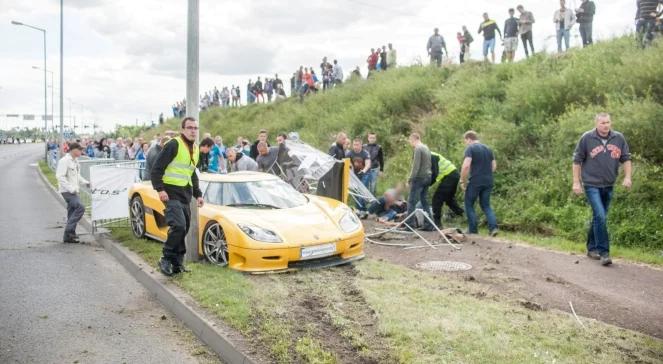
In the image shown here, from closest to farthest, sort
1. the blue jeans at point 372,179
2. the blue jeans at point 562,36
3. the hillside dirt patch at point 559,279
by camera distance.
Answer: the hillside dirt patch at point 559,279 < the blue jeans at point 372,179 < the blue jeans at point 562,36

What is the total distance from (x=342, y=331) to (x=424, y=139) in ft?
40.8

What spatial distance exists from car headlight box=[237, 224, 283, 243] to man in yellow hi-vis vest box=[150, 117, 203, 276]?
2.44ft

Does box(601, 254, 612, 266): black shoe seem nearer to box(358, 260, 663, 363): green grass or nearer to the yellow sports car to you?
box(358, 260, 663, 363): green grass

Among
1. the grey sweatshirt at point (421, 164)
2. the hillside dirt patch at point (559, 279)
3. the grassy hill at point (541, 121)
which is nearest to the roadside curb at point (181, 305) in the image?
the hillside dirt patch at point (559, 279)

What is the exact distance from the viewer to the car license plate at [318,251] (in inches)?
294

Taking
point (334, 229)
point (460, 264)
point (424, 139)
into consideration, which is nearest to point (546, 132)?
point (424, 139)

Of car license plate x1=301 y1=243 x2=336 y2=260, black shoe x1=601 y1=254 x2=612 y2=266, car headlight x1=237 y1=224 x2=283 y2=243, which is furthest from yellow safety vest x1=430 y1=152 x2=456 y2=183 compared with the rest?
car headlight x1=237 y1=224 x2=283 y2=243

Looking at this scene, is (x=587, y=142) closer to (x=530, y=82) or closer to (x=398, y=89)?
(x=530, y=82)

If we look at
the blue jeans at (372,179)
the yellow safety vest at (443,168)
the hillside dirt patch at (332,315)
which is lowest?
the hillside dirt patch at (332,315)

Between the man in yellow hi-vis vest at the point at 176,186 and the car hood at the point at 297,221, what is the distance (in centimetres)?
67

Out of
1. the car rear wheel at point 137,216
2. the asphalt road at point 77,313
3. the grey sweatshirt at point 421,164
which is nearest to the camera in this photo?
the asphalt road at point 77,313

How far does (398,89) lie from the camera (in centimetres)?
2123

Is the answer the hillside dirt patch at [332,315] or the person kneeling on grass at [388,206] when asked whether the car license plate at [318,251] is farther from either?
the person kneeling on grass at [388,206]

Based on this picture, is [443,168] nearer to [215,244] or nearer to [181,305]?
[215,244]
